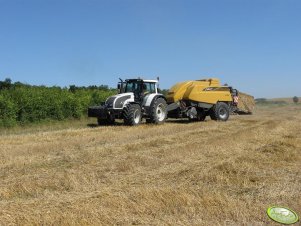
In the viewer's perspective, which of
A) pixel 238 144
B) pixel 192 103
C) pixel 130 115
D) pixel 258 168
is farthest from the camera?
pixel 192 103

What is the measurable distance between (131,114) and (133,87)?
66.7 inches

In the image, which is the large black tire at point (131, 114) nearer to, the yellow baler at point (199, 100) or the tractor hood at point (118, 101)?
the tractor hood at point (118, 101)

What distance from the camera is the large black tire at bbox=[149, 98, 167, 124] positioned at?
1881 centimetres

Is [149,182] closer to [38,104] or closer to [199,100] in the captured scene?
[199,100]

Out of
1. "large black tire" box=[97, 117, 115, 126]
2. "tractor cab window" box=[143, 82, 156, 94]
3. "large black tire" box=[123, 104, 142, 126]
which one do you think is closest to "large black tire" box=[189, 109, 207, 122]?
"tractor cab window" box=[143, 82, 156, 94]

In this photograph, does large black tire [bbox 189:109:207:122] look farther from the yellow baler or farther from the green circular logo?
the green circular logo

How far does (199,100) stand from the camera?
2039cm

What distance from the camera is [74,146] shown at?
40.1ft

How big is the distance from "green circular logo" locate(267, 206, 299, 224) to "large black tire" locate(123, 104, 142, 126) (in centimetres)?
1252

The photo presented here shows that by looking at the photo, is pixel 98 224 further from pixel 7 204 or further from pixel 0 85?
pixel 0 85

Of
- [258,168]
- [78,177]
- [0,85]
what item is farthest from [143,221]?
[0,85]

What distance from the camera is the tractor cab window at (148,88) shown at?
1908 cm

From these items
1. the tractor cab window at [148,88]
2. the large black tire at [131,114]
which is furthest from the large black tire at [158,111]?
the large black tire at [131,114]

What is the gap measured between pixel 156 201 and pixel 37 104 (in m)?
16.6
